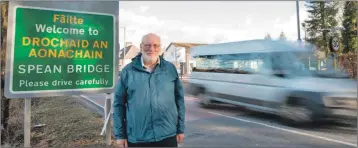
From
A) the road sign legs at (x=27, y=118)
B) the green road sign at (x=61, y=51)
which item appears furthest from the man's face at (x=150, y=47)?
the road sign legs at (x=27, y=118)

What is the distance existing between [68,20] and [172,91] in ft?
7.09

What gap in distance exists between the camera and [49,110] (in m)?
9.88

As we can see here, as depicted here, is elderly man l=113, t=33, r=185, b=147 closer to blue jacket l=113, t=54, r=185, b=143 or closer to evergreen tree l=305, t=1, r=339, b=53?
blue jacket l=113, t=54, r=185, b=143

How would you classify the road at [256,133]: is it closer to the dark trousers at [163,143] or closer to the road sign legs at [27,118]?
the road sign legs at [27,118]

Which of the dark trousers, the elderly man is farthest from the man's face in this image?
the dark trousers

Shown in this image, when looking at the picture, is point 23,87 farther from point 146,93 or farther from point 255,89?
point 255,89

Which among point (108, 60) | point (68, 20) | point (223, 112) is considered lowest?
point (223, 112)

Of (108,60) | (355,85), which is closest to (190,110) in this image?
(355,85)

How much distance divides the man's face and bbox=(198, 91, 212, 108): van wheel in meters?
8.48

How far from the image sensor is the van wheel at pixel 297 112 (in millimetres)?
7477

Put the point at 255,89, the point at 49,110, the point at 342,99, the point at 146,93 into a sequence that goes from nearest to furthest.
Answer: the point at 146,93
the point at 342,99
the point at 255,89
the point at 49,110

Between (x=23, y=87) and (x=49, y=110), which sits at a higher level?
(x=23, y=87)

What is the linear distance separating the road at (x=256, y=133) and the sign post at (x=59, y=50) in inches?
88.4

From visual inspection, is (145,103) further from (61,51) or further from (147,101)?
(61,51)
